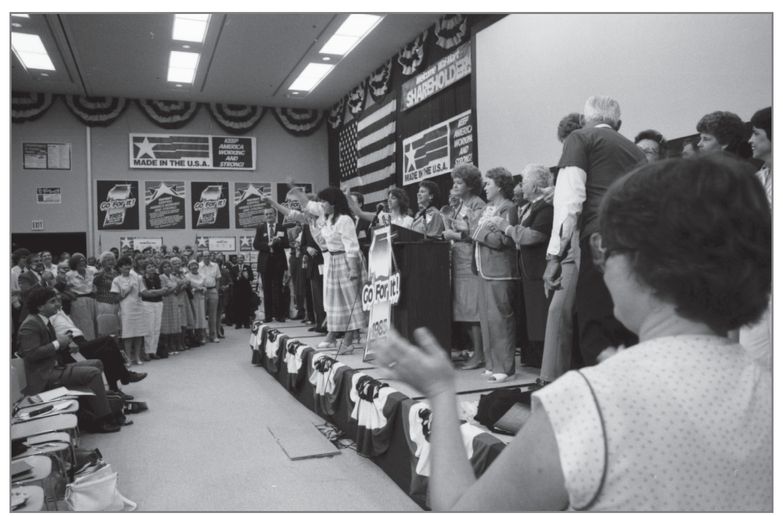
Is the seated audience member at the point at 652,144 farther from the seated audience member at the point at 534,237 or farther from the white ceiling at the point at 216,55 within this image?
the white ceiling at the point at 216,55

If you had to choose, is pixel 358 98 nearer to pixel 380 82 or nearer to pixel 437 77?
pixel 380 82

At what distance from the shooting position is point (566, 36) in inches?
199

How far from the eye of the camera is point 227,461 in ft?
11.4

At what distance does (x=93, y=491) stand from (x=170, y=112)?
997 cm

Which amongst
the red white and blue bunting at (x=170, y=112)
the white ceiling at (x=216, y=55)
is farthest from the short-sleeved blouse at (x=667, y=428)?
the red white and blue bunting at (x=170, y=112)

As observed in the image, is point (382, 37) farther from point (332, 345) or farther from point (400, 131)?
point (332, 345)

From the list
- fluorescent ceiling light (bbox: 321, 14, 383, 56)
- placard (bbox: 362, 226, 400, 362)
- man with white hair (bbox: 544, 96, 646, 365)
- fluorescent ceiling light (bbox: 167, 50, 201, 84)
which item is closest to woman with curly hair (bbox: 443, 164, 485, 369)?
placard (bbox: 362, 226, 400, 362)

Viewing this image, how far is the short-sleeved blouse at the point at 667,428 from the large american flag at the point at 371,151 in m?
8.37

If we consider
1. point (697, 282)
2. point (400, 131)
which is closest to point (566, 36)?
point (400, 131)

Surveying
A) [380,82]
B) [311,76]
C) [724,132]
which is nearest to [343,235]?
[724,132]

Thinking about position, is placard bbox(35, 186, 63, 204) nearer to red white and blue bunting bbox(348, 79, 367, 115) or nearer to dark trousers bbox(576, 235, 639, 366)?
red white and blue bunting bbox(348, 79, 367, 115)

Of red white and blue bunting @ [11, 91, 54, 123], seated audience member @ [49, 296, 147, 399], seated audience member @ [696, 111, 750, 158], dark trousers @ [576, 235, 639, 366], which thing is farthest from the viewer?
red white and blue bunting @ [11, 91, 54, 123]

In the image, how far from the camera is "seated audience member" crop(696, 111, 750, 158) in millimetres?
2428

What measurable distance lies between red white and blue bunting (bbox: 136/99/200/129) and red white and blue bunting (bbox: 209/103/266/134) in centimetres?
39
